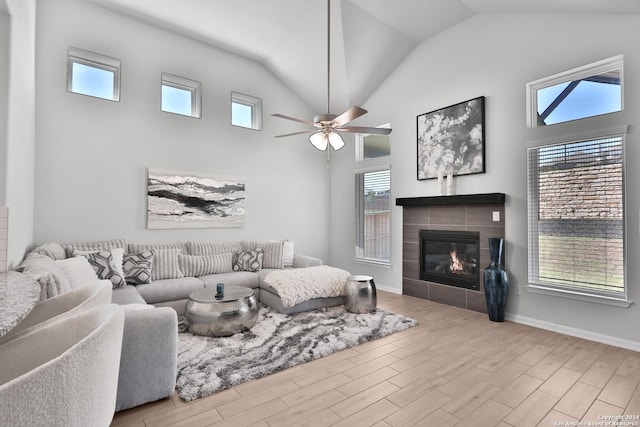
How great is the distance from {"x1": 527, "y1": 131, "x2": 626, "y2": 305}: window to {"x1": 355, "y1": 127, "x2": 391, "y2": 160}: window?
2.31 metres

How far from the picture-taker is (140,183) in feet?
15.3

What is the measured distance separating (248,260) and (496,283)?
10.9ft

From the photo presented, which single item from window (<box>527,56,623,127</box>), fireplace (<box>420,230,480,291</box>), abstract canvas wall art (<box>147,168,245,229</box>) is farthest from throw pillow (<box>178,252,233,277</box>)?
window (<box>527,56,623,127</box>)

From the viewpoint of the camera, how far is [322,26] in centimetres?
471

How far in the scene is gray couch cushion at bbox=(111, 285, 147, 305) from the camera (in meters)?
3.13

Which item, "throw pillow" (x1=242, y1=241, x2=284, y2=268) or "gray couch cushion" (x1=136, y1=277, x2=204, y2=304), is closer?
"gray couch cushion" (x1=136, y1=277, x2=204, y2=304)

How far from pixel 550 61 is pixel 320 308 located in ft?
12.9

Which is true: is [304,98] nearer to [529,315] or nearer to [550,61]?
[550,61]

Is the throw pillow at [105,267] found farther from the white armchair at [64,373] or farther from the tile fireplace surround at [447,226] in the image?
the tile fireplace surround at [447,226]

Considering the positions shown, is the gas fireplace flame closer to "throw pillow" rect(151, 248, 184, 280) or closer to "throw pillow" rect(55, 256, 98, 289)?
"throw pillow" rect(151, 248, 184, 280)

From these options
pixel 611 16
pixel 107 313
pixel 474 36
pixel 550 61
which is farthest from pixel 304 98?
pixel 107 313

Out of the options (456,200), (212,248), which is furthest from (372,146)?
(212,248)

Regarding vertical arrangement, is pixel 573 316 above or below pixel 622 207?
below

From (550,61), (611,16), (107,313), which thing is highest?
(611,16)
